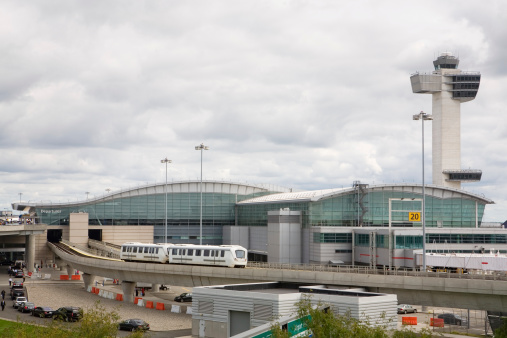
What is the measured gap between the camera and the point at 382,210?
102m

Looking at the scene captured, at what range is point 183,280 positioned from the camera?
2638 inches

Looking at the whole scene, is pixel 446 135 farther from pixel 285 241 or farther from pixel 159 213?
pixel 159 213

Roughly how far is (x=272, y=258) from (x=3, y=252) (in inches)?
2494

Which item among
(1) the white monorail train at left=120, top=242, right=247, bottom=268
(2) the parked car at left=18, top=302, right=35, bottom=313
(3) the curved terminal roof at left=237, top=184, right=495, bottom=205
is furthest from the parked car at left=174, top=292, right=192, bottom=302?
(3) the curved terminal roof at left=237, top=184, right=495, bottom=205

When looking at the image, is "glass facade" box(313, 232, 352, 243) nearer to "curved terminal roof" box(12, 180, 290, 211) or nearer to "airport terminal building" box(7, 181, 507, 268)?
"airport terminal building" box(7, 181, 507, 268)

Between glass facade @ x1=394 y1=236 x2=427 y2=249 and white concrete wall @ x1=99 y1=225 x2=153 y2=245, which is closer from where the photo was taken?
glass facade @ x1=394 y1=236 x2=427 y2=249

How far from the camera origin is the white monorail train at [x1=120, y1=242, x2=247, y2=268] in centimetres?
6506

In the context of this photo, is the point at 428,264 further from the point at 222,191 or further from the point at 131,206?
the point at 131,206

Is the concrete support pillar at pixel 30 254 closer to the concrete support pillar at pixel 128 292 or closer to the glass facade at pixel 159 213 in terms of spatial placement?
the glass facade at pixel 159 213

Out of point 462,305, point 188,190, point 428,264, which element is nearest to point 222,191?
point 188,190

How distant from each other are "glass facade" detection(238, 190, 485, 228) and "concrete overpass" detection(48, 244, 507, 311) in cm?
3248

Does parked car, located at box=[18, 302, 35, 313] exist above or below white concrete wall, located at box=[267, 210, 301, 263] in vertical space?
below

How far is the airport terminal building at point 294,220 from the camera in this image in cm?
9425

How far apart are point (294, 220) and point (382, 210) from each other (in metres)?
14.4
